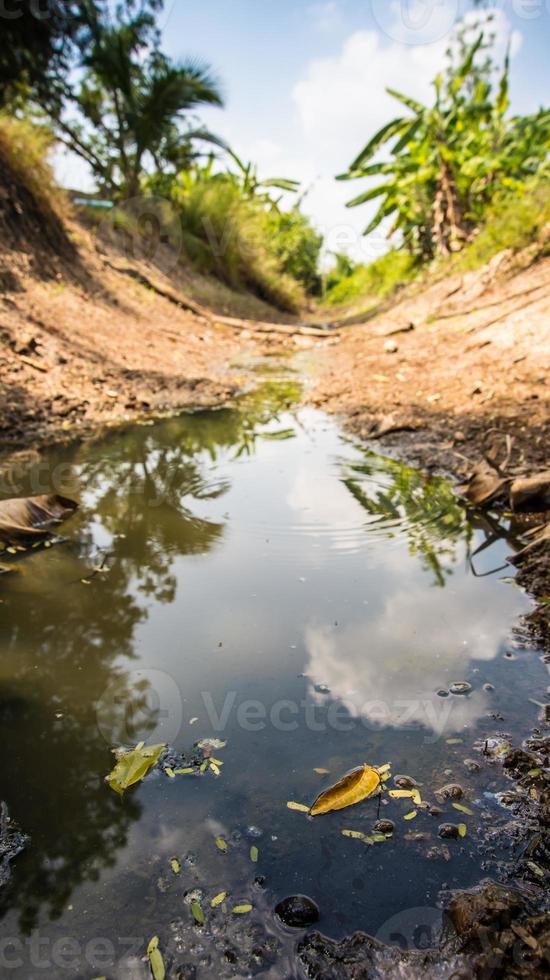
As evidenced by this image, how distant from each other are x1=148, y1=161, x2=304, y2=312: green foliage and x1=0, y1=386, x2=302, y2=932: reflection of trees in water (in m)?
Answer: 15.4

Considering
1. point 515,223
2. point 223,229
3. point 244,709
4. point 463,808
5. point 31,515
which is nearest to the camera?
point 463,808

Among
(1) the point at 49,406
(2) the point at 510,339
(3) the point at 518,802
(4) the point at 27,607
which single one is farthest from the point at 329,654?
(2) the point at 510,339

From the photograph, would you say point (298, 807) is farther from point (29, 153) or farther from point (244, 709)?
point (29, 153)

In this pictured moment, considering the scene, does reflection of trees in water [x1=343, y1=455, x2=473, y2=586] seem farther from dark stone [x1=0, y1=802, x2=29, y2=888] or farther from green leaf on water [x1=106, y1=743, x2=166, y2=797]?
dark stone [x1=0, y1=802, x2=29, y2=888]

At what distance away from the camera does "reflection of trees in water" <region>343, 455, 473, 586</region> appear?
10.6ft

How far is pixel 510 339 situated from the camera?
23.0ft

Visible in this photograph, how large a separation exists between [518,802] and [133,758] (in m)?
1.14

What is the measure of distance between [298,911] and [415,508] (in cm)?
283

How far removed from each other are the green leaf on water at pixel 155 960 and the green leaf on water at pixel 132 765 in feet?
1.44

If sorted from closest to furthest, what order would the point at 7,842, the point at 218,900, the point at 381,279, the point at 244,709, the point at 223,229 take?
the point at 218,900 → the point at 7,842 → the point at 244,709 → the point at 223,229 → the point at 381,279

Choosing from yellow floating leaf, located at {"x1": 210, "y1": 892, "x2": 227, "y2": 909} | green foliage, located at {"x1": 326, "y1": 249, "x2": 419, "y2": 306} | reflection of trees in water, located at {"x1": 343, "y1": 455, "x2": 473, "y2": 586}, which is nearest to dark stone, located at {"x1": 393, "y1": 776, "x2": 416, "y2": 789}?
yellow floating leaf, located at {"x1": 210, "y1": 892, "x2": 227, "y2": 909}

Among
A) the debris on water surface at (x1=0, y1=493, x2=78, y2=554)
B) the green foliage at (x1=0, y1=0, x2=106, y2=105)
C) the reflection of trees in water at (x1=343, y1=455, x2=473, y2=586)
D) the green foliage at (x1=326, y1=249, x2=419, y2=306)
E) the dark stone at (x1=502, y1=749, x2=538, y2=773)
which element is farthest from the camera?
the green foliage at (x1=326, y1=249, x2=419, y2=306)

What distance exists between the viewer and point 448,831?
1496 millimetres


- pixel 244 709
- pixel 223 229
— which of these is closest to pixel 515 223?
pixel 244 709
